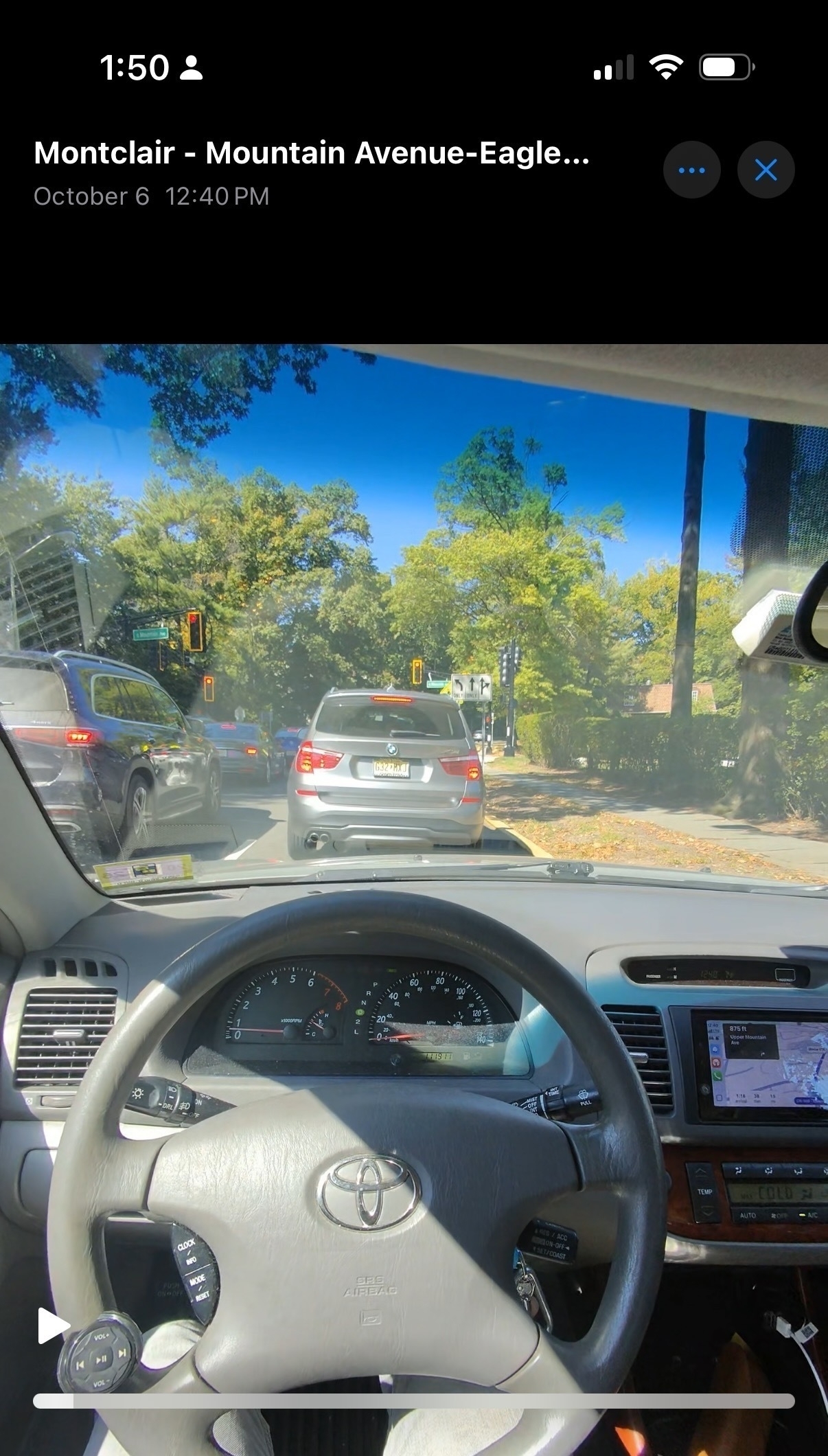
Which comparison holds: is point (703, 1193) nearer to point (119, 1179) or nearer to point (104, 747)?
point (119, 1179)

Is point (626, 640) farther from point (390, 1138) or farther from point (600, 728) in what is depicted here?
point (390, 1138)

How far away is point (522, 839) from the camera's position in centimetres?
412

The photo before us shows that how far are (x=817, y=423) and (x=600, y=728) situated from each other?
2.41 metres

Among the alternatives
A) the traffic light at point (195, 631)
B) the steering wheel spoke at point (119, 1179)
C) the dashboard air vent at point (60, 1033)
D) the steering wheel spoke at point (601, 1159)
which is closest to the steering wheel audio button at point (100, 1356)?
the steering wheel spoke at point (119, 1179)

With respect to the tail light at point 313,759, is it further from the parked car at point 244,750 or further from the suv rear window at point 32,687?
the suv rear window at point 32,687

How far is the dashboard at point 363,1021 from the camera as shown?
9.24 feet

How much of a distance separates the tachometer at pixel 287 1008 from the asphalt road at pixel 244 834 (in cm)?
71

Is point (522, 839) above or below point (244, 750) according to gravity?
below

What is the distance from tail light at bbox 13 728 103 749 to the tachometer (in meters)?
1.00

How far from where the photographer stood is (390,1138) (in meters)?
1.82
